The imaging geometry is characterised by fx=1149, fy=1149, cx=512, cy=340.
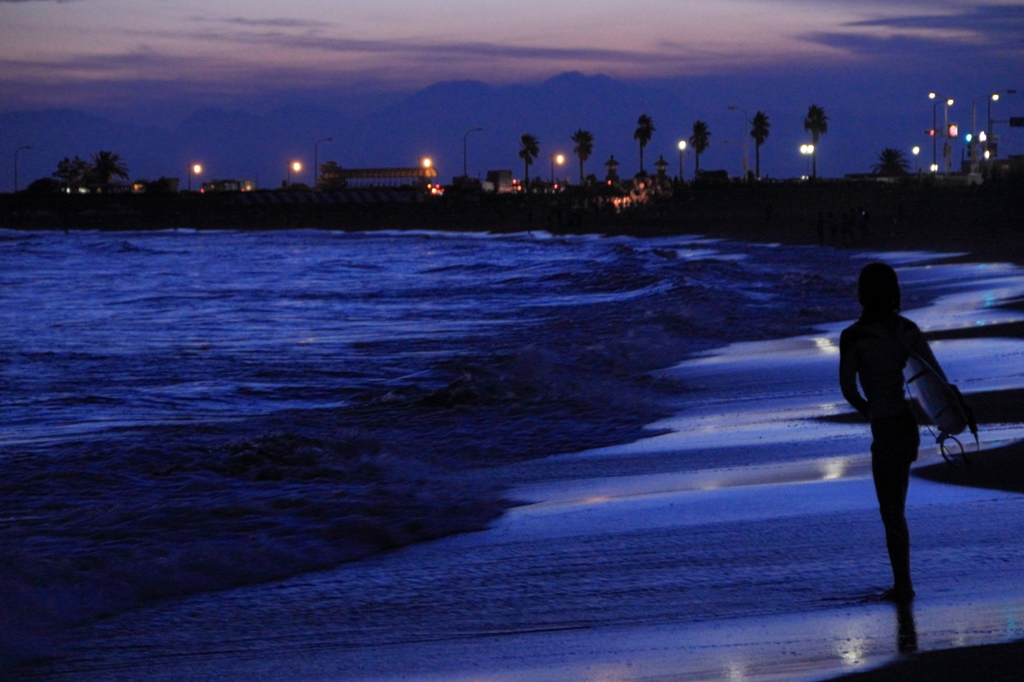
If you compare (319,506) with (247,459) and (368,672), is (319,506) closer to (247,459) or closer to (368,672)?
(247,459)

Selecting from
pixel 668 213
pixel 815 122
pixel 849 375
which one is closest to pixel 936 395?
pixel 849 375

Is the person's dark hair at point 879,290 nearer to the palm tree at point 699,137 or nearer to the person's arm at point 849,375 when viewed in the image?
the person's arm at point 849,375

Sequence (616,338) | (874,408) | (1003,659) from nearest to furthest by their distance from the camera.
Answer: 1. (1003,659)
2. (874,408)
3. (616,338)

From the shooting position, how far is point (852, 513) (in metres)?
6.48

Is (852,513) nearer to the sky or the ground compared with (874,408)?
nearer to the ground

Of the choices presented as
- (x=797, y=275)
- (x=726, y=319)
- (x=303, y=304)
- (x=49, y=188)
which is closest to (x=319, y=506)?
(x=726, y=319)

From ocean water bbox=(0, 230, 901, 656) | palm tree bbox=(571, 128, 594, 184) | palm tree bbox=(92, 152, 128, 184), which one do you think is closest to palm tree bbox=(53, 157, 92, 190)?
palm tree bbox=(92, 152, 128, 184)

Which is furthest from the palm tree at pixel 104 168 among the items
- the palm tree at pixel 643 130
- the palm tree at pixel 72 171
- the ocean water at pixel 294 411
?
the ocean water at pixel 294 411

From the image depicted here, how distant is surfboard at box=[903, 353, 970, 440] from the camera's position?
477 centimetres

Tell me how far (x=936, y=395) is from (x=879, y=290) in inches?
19.6

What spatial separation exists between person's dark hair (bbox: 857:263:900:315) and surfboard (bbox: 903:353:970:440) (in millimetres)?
236

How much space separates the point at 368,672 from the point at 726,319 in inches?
645

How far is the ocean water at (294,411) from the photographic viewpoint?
21.6 feet

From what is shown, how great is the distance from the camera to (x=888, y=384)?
191 inches
